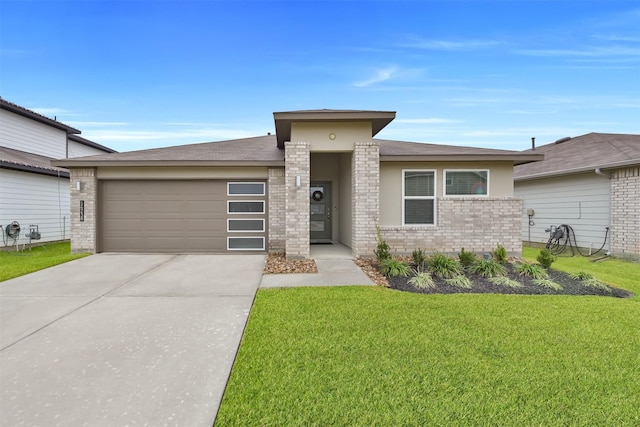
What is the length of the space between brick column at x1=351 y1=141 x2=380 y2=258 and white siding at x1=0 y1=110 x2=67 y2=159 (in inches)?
608

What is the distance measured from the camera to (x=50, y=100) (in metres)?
16.3

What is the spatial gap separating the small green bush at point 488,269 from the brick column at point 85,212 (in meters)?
10.5

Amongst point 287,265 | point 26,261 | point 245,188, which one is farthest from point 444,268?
point 26,261

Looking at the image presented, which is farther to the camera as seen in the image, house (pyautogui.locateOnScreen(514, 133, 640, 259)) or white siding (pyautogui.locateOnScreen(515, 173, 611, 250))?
white siding (pyautogui.locateOnScreen(515, 173, 611, 250))

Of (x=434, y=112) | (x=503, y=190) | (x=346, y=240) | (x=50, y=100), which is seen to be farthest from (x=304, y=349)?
(x=50, y=100)

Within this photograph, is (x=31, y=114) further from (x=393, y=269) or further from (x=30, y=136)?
(x=393, y=269)

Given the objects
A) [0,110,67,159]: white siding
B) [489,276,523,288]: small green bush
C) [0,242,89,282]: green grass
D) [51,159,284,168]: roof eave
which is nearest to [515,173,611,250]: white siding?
[489,276,523,288]: small green bush

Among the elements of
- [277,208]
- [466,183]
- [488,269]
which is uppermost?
[466,183]

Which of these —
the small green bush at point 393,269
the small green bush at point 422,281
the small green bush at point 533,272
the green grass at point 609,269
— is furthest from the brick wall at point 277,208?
the green grass at point 609,269

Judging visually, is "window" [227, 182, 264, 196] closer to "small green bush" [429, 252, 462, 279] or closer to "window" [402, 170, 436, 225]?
"window" [402, 170, 436, 225]

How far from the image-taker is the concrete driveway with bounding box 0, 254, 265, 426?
218 cm

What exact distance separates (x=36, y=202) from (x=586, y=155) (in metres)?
21.0

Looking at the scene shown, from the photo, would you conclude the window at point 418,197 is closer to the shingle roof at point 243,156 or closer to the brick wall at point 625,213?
the shingle roof at point 243,156

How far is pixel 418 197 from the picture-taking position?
8289mm
